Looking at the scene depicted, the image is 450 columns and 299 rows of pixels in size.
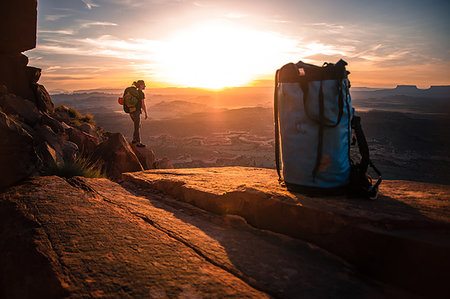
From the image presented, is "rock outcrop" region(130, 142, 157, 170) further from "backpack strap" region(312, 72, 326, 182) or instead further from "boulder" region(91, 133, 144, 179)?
"backpack strap" region(312, 72, 326, 182)

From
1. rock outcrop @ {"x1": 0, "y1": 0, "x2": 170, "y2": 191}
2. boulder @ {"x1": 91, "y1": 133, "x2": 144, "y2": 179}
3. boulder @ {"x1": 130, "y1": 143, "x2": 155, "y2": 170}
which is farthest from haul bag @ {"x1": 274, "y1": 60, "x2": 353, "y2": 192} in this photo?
boulder @ {"x1": 130, "y1": 143, "x2": 155, "y2": 170}

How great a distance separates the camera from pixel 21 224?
1959mm

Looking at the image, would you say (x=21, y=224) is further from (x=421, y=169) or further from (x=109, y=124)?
(x=109, y=124)

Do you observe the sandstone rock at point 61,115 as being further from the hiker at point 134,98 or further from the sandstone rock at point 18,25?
the hiker at point 134,98

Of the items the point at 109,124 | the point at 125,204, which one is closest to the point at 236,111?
the point at 109,124

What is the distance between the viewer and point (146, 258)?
168cm

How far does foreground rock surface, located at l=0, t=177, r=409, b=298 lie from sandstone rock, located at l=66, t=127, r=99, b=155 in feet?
18.0

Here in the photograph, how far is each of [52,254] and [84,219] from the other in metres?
0.52

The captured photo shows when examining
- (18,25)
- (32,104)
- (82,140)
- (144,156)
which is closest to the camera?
(32,104)

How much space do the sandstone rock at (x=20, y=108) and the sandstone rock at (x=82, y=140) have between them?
48.4 inches

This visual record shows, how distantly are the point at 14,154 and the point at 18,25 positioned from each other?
18.1 ft

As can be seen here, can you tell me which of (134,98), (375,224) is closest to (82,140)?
(134,98)

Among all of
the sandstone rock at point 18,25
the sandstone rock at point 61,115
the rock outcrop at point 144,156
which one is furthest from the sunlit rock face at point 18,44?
the rock outcrop at point 144,156

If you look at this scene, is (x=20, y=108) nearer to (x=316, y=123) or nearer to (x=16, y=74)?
(x=16, y=74)
